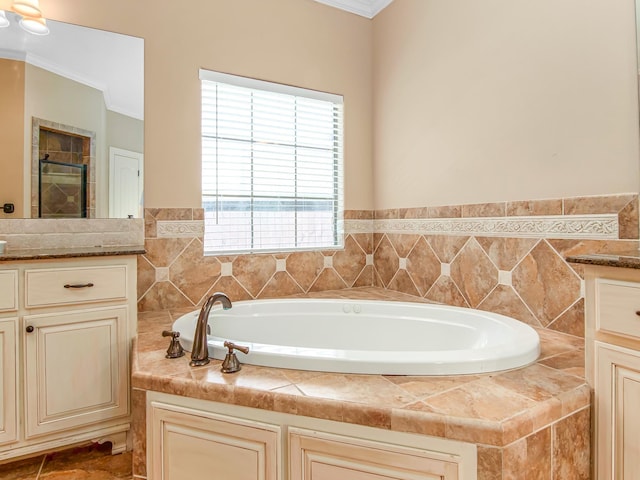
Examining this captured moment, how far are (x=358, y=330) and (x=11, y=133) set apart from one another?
6.73ft

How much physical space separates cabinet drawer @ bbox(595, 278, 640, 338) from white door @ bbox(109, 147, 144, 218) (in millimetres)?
2174

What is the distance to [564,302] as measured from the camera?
1.65 metres

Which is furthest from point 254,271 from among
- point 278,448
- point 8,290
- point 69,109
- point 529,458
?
point 529,458

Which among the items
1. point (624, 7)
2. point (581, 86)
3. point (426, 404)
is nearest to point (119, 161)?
point (426, 404)

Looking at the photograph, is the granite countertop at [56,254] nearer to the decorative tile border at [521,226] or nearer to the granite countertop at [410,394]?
the granite countertop at [410,394]

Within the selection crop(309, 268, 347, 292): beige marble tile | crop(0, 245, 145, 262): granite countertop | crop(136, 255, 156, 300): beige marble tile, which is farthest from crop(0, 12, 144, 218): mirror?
crop(309, 268, 347, 292): beige marble tile

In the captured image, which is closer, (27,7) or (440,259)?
(27,7)

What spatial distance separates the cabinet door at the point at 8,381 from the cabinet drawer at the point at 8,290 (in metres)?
0.06

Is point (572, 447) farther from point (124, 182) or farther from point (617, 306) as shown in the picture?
point (124, 182)

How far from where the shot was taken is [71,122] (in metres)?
1.98

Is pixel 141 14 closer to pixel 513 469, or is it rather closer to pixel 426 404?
pixel 426 404

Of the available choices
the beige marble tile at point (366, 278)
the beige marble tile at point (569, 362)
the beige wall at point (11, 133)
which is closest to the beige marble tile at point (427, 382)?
the beige marble tile at point (569, 362)

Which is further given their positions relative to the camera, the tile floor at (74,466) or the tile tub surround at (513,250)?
the tile floor at (74,466)

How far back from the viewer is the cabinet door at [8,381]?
153 centimetres
